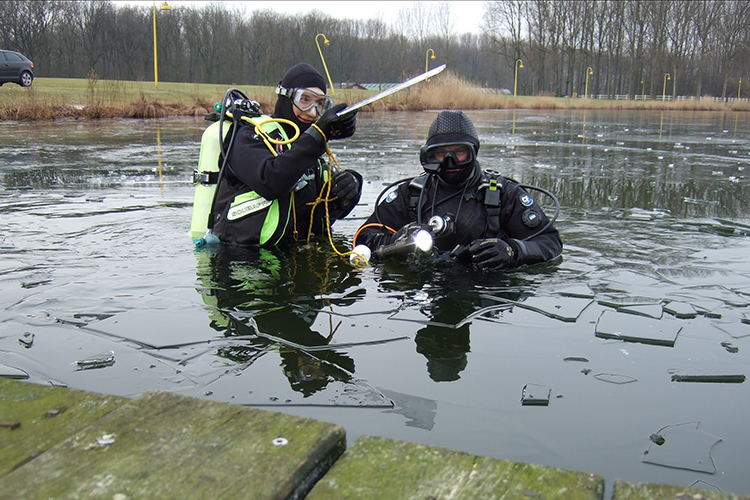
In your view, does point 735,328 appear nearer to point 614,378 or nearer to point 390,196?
point 614,378

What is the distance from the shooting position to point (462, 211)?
4.24 metres

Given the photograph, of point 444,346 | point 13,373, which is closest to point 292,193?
point 444,346

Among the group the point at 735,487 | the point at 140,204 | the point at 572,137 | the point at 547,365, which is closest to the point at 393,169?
the point at 140,204

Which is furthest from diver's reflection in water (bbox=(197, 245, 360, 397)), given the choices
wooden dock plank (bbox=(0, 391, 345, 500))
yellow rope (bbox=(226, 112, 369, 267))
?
wooden dock plank (bbox=(0, 391, 345, 500))

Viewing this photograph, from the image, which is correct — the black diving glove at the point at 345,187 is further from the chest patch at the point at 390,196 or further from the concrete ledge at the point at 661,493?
the concrete ledge at the point at 661,493

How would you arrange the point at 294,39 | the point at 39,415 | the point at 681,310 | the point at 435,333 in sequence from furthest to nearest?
the point at 294,39
the point at 681,310
the point at 435,333
the point at 39,415

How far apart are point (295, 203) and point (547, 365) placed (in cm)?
275

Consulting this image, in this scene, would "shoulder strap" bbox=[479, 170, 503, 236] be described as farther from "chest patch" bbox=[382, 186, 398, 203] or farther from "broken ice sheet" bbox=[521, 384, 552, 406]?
"broken ice sheet" bbox=[521, 384, 552, 406]

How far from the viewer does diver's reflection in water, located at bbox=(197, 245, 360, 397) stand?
2641 millimetres

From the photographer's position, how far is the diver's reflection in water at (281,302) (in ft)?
8.66

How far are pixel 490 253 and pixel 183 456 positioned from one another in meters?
2.63

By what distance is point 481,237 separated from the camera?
167 inches

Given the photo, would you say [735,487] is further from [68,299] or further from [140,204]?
[140,204]

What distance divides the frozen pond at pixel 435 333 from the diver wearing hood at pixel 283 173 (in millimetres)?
246
